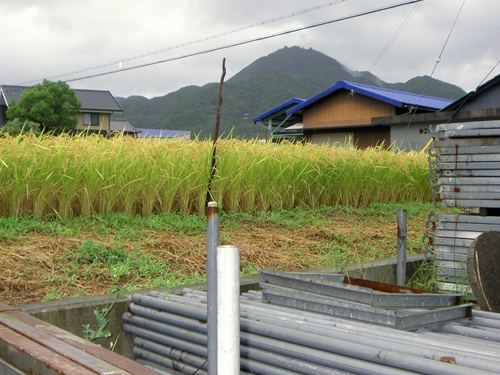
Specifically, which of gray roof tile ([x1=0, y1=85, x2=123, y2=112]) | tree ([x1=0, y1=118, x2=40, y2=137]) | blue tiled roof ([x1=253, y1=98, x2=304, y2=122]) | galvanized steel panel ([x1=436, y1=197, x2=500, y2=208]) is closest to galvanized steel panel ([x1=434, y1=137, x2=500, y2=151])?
galvanized steel panel ([x1=436, y1=197, x2=500, y2=208])

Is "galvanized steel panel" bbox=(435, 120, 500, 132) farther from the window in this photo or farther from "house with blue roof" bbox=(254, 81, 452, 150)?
the window

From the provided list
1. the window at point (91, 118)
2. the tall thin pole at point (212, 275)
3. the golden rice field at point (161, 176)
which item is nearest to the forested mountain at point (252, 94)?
the window at point (91, 118)

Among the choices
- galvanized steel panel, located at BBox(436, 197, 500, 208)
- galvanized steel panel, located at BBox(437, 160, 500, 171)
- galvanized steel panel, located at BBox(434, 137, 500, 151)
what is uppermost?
galvanized steel panel, located at BBox(434, 137, 500, 151)

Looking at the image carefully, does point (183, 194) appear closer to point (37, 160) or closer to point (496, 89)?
point (37, 160)

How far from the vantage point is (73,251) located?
4.23 m

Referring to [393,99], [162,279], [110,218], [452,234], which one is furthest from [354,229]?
[393,99]

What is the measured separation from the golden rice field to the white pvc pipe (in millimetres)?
4126

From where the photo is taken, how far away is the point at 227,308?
170 centimetres

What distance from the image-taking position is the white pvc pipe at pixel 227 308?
1675 millimetres

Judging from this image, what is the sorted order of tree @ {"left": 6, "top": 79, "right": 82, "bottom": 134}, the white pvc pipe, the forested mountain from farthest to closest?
the forested mountain → tree @ {"left": 6, "top": 79, "right": 82, "bottom": 134} → the white pvc pipe

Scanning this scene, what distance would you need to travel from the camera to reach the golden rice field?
5.45 m

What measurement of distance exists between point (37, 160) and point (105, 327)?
2732 millimetres

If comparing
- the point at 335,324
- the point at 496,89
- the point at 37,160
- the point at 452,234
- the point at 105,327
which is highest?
the point at 496,89

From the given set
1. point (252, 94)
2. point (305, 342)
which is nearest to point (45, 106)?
point (252, 94)
